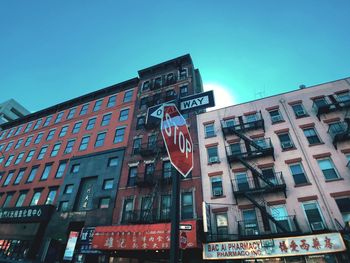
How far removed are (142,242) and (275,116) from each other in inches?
624

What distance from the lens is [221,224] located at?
1566 centimetres

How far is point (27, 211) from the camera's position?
22609 mm

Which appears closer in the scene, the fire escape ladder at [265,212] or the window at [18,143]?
the fire escape ladder at [265,212]

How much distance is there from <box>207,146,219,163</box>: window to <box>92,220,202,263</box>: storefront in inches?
247

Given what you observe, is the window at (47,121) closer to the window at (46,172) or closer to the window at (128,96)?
the window at (46,172)

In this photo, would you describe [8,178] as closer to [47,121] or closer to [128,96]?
[47,121]

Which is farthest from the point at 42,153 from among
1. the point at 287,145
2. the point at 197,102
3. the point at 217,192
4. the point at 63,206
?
the point at 197,102

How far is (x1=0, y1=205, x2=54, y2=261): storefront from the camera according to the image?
20.5 metres

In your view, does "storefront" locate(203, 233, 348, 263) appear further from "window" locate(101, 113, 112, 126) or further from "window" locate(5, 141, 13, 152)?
"window" locate(5, 141, 13, 152)

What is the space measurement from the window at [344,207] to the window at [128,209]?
617 inches

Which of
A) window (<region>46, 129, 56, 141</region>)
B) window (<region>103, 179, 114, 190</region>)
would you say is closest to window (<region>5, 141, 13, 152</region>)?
window (<region>46, 129, 56, 141</region>)

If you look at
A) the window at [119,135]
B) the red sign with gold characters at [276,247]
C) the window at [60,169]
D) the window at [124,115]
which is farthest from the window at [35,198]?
the red sign with gold characters at [276,247]

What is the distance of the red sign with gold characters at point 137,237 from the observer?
13.7m

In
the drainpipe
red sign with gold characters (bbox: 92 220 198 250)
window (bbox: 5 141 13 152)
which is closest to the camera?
the drainpipe
